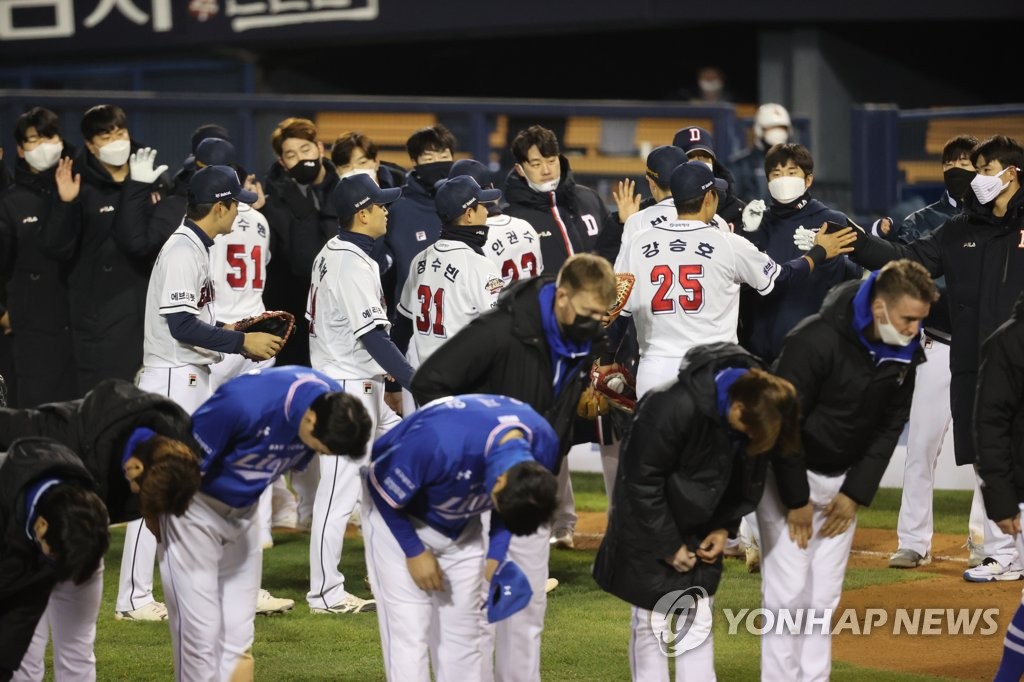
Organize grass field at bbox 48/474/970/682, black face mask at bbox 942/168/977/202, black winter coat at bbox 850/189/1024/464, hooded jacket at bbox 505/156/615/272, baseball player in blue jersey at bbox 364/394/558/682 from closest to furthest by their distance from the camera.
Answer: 1. baseball player in blue jersey at bbox 364/394/558/682
2. grass field at bbox 48/474/970/682
3. black winter coat at bbox 850/189/1024/464
4. black face mask at bbox 942/168/977/202
5. hooded jacket at bbox 505/156/615/272

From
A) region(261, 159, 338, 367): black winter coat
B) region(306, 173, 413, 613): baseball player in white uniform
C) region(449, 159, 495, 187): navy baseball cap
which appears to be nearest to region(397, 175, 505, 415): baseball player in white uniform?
region(306, 173, 413, 613): baseball player in white uniform

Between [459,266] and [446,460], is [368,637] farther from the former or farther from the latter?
[446,460]

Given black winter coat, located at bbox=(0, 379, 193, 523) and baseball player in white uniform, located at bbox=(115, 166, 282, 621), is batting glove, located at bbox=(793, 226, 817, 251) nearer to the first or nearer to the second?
baseball player in white uniform, located at bbox=(115, 166, 282, 621)

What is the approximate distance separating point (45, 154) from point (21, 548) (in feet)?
15.0

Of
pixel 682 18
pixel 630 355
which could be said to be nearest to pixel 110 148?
pixel 630 355

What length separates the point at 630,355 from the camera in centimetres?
782

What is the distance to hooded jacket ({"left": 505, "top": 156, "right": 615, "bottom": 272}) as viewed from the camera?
8258mm

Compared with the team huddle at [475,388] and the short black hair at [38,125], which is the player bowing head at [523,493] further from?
the short black hair at [38,125]

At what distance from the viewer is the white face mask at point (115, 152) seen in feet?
26.3

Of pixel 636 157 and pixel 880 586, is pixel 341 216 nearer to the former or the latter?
pixel 880 586

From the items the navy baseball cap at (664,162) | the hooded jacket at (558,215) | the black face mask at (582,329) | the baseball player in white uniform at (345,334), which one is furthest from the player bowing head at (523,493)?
the hooded jacket at (558,215)

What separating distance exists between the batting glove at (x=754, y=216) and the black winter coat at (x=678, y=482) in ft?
9.30

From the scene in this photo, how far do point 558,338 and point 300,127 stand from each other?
3.89 metres

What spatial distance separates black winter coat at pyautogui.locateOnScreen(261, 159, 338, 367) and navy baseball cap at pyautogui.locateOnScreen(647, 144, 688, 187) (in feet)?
6.11
